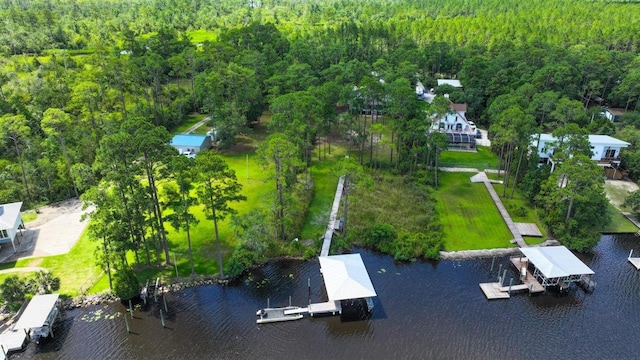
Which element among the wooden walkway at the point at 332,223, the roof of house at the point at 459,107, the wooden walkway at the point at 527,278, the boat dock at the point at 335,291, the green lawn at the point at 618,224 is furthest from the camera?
the roof of house at the point at 459,107

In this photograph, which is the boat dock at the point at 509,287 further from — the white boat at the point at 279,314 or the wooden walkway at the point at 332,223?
the white boat at the point at 279,314

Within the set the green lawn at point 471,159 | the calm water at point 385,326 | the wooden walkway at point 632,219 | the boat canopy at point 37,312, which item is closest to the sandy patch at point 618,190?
the wooden walkway at point 632,219

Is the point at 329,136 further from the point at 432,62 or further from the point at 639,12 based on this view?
the point at 639,12

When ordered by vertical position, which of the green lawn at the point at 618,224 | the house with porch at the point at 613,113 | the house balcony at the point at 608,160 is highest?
the house with porch at the point at 613,113

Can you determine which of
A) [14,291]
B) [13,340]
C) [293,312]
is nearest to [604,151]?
[293,312]

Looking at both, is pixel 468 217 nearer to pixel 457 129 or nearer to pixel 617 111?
pixel 457 129

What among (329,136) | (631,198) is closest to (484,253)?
(631,198)

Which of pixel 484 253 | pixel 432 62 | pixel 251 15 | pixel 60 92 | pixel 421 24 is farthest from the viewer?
pixel 251 15
